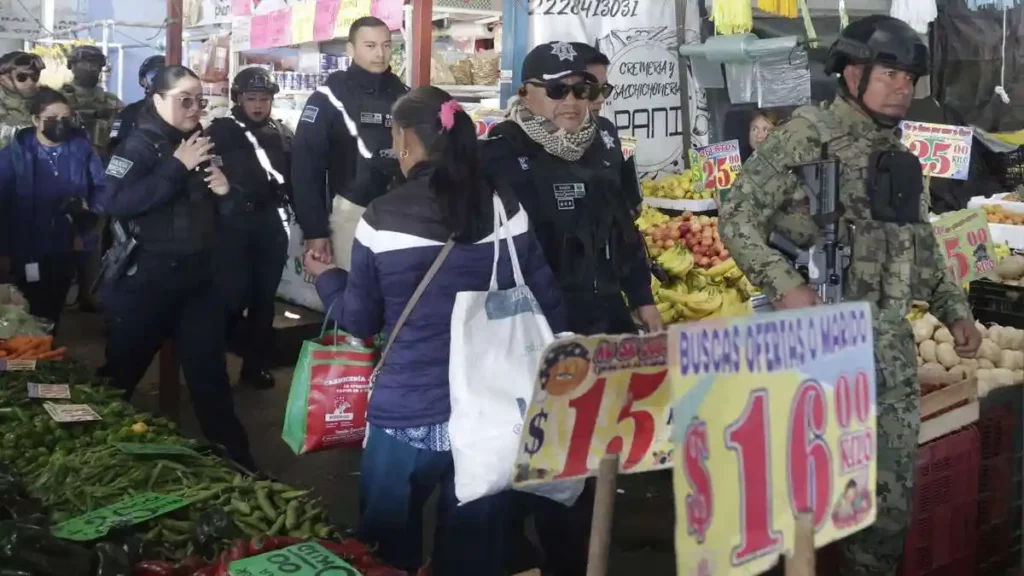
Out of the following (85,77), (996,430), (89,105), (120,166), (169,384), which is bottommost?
(169,384)

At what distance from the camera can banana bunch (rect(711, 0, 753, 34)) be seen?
23.5 feet

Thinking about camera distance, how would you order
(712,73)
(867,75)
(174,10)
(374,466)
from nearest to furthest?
(374,466)
(867,75)
(174,10)
(712,73)

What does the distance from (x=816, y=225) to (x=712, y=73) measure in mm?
4686

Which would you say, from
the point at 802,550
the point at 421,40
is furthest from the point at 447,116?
the point at 421,40

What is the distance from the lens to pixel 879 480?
340 cm

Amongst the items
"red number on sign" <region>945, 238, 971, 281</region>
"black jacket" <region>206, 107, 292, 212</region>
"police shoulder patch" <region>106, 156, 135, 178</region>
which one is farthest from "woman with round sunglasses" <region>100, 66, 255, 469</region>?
"red number on sign" <region>945, 238, 971, 281</region>

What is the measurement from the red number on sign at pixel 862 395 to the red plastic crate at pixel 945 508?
167 centimetres

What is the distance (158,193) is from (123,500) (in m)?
1.84

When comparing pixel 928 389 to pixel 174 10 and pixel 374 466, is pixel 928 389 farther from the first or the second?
pixel 174 10

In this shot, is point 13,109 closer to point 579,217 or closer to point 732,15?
point 732,15

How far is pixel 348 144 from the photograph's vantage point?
5.03 m

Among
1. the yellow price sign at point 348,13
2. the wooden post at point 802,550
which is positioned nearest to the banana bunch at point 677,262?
the yellow price sign at point 348,13

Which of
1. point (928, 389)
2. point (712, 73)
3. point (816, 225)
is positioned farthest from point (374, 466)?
point (712, 73)

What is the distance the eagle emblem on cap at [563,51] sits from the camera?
3.68m
